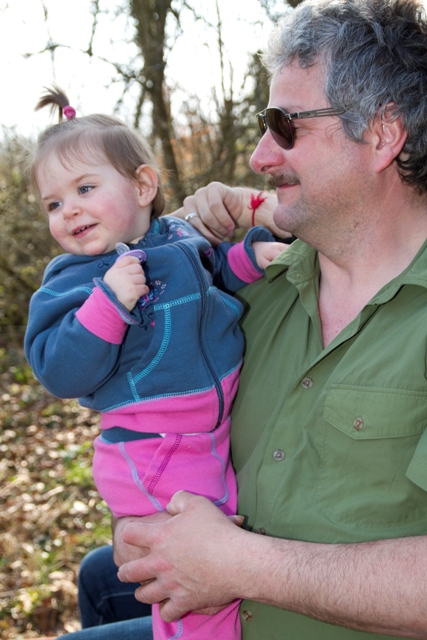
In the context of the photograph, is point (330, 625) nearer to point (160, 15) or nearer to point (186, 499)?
point (186, 499)

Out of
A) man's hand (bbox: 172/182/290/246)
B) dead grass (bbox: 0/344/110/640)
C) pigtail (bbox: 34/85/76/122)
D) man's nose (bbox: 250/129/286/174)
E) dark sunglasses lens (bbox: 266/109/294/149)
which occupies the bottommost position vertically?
dead grass (bbox: 0/344/110/640)

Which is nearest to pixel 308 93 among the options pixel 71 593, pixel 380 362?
pixel 380 362

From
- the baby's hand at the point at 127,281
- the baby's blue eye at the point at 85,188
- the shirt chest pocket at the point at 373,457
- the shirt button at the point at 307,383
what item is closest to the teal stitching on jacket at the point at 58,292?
the baby's hand at the point at 127,281

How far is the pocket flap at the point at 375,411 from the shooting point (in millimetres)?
1580

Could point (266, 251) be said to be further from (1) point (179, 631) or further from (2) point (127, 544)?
(1) point (179, 631)

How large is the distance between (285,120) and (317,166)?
195 mm

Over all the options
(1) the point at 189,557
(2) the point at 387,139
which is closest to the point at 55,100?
(2) the point at 387,139

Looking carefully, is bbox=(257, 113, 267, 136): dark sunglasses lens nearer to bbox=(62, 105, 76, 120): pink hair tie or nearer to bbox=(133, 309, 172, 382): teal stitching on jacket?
bbox=(62, 105, 76, 120): pink hair tie

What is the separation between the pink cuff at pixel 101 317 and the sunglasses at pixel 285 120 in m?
0.85

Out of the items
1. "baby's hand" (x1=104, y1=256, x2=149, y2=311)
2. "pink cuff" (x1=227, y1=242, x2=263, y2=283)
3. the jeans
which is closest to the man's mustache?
"pink cuff" (x1=227, y1=242, x2=263, y2=283)

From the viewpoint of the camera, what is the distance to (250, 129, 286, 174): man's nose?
2.11 meters

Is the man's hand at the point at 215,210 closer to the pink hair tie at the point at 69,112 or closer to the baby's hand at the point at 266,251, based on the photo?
the baby's hand at the point at 266,251

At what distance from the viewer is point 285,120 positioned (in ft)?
6.71

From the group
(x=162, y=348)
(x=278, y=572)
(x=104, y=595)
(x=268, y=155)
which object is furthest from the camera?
(x=104, y=595)
